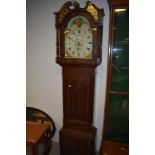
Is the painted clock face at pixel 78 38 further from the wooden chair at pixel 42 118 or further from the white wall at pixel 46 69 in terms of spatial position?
the wooden chair at pixel 42 118

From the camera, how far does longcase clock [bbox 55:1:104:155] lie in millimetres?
1919

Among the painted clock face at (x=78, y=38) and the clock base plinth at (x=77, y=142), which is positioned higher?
the painted clock face at (x=78, y=38)

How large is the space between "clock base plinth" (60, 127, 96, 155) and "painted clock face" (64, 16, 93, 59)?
899 millimetres

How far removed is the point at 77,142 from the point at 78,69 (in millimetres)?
859

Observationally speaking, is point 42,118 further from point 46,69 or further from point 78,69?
point 78,69

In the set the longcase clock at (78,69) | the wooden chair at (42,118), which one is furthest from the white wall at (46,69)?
the longcase clock at (78,69)

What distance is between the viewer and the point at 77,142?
2039 mm

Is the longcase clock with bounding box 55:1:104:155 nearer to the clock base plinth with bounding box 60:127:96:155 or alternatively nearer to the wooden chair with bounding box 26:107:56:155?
the clock base plinth with bounding box 60:127:96:155

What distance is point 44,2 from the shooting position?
2.32 meters

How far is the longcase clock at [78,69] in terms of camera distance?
1919 millimetres

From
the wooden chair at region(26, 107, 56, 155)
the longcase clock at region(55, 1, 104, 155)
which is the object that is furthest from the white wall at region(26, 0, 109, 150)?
the longcase clock at region(55, 1, 104, 155)

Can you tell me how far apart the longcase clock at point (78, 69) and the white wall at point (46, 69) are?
28cm
